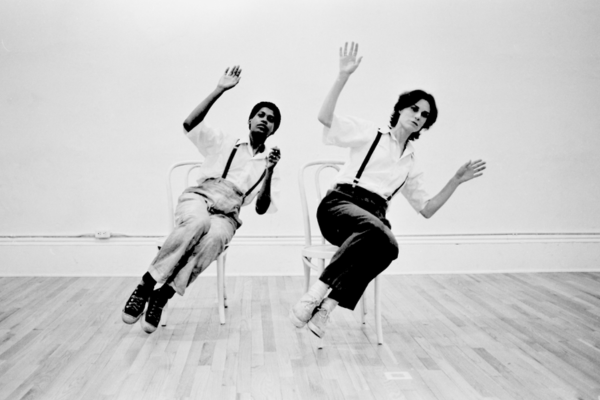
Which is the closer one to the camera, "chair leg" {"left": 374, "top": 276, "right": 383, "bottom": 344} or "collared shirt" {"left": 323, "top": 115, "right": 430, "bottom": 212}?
"chair leg" {"left": 374, "top": 276, "right": 383, "bottom": 344}

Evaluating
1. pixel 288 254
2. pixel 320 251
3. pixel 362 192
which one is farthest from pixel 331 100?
pixel 288 254

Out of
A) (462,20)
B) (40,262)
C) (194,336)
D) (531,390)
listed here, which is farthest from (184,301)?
(462,20)

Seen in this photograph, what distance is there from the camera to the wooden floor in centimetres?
182

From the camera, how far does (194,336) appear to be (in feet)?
7.70

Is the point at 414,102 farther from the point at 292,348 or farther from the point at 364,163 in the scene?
the point at 292,348

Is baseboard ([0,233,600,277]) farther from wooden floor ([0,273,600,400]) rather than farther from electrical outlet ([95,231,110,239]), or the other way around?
wooden floor ([0,273,600,400])

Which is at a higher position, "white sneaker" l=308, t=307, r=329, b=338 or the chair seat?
the chair seat

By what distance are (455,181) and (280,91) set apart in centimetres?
151

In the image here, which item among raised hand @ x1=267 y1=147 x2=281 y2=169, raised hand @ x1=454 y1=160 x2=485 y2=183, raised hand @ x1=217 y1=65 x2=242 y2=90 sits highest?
raised hand @ x1=217 y1=65 x2=242 y2=90

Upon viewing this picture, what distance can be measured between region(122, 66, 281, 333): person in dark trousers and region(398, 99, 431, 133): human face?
2.10 feet

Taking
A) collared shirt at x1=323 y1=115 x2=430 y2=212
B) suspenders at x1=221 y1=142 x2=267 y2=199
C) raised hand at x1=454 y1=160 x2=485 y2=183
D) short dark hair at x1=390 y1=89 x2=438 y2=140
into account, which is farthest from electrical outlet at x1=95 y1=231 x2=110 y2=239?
raised hand at x1=454 y1=160 x2=485 y2=183

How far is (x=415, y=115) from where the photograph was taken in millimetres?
2455

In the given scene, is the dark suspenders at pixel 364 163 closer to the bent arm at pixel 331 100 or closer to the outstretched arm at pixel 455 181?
the bent arm at pixel 331 100

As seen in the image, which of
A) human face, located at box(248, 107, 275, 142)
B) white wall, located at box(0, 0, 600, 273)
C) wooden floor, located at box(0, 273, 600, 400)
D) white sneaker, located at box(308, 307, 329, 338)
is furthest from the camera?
white wall, located at box(0, 0, 600, 273)
